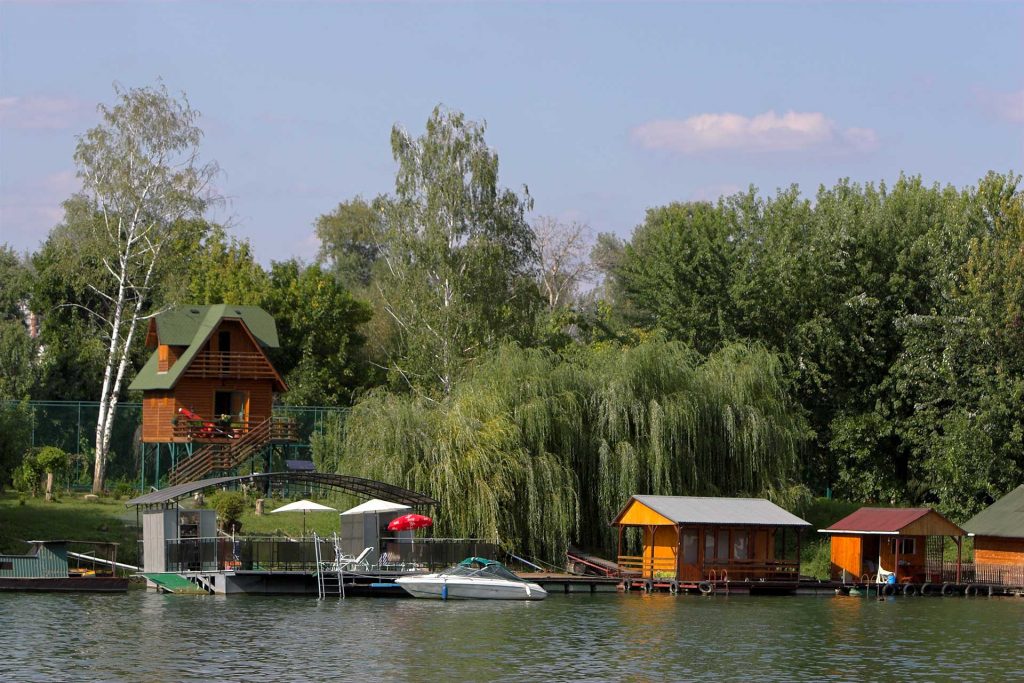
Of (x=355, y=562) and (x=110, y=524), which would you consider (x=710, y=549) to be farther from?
(x=110, y=524)

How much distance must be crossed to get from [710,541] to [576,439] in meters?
6.28

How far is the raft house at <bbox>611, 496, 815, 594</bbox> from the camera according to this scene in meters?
56.1

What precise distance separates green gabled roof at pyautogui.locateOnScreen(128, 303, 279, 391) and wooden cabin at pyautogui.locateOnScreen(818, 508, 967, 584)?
27347 mm

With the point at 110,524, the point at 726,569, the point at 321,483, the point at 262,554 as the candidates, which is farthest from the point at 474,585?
the point at 110,524

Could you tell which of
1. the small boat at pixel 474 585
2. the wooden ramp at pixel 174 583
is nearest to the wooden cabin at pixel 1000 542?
the small boat at pixel 474 585

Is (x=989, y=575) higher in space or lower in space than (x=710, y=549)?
lower

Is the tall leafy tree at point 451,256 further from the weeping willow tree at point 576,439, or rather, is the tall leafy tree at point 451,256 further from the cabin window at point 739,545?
the cabin window at point 739,545

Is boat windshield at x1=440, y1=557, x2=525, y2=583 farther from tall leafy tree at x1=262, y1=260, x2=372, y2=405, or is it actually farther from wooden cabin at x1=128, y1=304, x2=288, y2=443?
tall leafy tree at x1=262, y1=260, x2=372, y2=405

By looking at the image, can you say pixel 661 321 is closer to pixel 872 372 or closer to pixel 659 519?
pixel 872 372

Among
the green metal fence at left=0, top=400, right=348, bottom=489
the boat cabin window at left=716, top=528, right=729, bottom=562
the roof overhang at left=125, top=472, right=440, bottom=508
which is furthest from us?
the green metal fence at left=0, top=400, right=348, bottom=489

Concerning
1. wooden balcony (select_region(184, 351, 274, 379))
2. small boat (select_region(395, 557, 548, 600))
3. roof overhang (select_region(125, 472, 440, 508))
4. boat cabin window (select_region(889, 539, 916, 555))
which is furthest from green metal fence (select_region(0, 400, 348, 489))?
boat cabin window (select_region(889, 539, 916, 555))

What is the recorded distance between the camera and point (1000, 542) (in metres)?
61.1

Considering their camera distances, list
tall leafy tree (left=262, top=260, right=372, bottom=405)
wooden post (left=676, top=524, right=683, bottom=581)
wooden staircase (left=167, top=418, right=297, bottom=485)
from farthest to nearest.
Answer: tall leafy tree (left=262, top=260, right=372, bottom=405), wooden staircase (left=167, top=418, right=297, bottom=485), wooden post (left=676, top=524, right=683, bottom=581)

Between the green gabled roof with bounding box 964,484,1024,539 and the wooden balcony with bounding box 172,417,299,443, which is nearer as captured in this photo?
the green gabled roof with bounding box 964,484,1024,539
